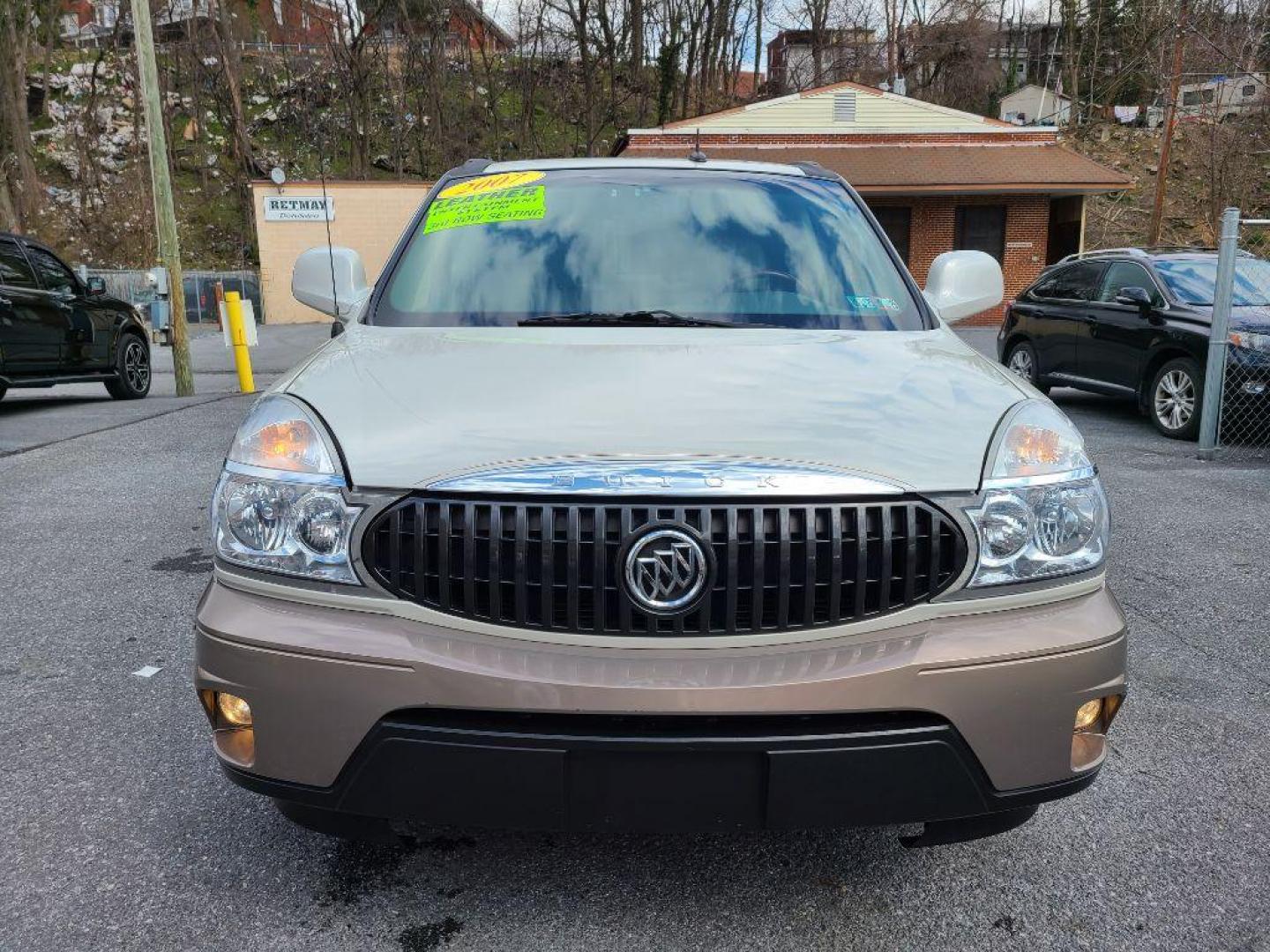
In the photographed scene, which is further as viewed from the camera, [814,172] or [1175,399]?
[1175,399]

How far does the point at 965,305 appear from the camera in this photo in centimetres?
340

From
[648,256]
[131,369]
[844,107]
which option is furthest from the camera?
[844,107]

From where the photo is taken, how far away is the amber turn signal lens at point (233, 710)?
190 cm

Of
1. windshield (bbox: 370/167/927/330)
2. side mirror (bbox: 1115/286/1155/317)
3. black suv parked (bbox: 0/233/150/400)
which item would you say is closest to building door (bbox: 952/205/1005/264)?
side mirror (bbox: 1115/286/1155/317)

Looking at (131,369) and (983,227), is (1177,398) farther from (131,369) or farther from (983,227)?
(983,227)

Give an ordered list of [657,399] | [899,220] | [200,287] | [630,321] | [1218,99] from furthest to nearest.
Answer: [1218,99], [200,287], [899,220], [630,321], [657,399]

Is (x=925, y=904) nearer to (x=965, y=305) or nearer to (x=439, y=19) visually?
(x=965, y=305)

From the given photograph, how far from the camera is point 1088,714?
6.29 ft

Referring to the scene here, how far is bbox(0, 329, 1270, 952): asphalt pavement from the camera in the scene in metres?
2.08

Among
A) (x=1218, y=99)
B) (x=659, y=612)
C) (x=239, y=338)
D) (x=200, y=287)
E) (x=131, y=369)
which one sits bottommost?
(x=200, y=287)

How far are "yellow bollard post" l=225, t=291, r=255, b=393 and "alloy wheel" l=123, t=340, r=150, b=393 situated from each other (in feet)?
3.50

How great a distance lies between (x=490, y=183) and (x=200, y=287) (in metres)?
27.4

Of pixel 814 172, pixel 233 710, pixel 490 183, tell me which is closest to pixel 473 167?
pixel 490 183

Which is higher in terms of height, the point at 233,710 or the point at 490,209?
the point at 490,209
